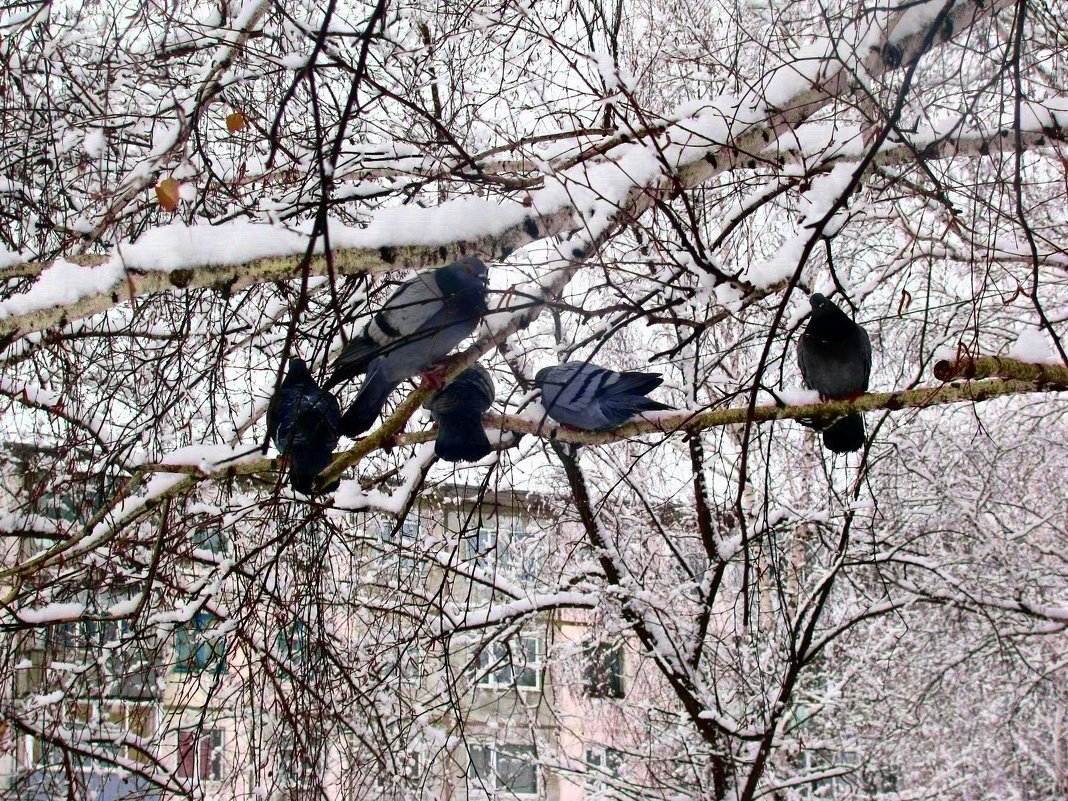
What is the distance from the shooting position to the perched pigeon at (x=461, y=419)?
262 cm

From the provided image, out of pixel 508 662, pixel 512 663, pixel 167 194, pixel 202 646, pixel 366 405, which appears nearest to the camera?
pixel 167 194

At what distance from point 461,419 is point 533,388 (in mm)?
379

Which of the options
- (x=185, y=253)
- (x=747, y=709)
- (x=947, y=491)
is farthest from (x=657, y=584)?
(x=185, y=253)

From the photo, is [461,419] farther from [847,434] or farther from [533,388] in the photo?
[847,434]

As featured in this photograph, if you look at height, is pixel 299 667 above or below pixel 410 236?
below

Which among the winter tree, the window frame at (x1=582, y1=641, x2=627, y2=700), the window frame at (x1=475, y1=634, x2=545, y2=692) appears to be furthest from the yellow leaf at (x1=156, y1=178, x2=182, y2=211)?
the window frame at (x1=582, y1=641, x2=627, y2=700)

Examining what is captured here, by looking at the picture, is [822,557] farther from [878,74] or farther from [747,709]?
[878,74]

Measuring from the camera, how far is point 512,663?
333cm

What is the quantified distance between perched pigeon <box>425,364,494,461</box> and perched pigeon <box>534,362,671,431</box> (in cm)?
22

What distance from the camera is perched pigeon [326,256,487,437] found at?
247cm

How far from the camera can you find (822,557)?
7055mm

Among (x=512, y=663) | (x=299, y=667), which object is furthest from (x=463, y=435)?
(x=512, y=663)

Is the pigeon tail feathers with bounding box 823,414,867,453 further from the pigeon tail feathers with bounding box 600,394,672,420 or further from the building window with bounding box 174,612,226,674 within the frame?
the building window with bounding box 174,612,226,674

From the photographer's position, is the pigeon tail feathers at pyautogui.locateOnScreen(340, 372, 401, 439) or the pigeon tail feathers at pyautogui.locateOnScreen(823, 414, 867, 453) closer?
the pigeon tail feathers at pyautogui.locateOnScreen(340, 372, 401, 439)
